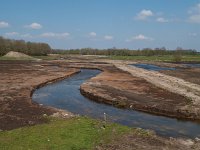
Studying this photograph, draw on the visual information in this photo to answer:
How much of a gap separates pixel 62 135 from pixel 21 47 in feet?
446

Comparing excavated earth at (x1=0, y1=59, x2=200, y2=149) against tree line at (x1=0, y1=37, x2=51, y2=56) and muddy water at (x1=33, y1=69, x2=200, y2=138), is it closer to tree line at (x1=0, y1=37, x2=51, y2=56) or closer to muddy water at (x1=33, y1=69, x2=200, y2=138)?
muddy water at (x1=33, y1=69, x2=200, y2=138)

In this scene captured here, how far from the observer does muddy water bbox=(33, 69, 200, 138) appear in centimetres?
2178

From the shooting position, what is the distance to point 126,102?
29.7 meters

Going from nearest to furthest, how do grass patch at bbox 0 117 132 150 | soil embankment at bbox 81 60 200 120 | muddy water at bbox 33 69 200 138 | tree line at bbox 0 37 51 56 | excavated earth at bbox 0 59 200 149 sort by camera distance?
grass patch at bbox 0 117 132 150
excavated earth at bbox 0 59 200 149
muddy water at bbox 33 69 200 138
soil embankment at bbox 81 60 200 120
tree line at bbox 0 37 51 56

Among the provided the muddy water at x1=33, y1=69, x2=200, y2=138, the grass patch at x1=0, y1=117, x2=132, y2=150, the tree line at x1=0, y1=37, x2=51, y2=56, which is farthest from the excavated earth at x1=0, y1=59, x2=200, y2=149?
the tree line at x1=0, y1=37, x2=51, y2=56

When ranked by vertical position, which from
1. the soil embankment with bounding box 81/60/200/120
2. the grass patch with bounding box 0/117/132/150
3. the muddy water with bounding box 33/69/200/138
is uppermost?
the grass patch with bounding box 0/117/132/150

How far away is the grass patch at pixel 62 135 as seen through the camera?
1574cm

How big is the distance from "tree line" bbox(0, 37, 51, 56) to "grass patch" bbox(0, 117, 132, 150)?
119670 mm

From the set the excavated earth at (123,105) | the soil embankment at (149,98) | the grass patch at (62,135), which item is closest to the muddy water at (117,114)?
the soil embankment at (149,98)

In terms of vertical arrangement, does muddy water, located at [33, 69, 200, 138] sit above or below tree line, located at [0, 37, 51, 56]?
below

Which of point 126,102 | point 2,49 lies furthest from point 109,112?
point 2,49

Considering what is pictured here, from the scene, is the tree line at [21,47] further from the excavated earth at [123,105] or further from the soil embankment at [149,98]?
the soil embankment at [149,98]

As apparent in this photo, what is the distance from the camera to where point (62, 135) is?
1738cm

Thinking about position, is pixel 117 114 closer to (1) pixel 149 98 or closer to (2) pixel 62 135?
(1) pixel 149 98
